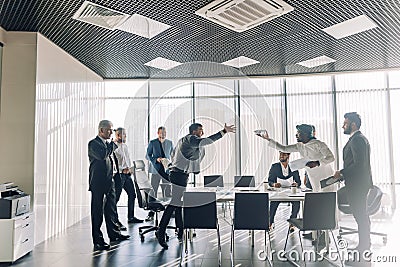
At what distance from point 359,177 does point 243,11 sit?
2.36 m

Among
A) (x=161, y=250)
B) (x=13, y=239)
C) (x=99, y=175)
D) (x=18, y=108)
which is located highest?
(x=18, y=108)

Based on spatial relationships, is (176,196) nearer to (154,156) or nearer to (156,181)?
(156,181)

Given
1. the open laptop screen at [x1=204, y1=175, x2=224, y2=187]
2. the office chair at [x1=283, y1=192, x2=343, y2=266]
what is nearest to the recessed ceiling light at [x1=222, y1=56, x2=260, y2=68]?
the open laptop screen at [x1=204, y1=175, x2=224, y2=187]

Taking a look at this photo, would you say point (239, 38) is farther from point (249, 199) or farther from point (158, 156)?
point (249, 199)

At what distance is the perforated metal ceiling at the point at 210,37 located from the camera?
3.91 m

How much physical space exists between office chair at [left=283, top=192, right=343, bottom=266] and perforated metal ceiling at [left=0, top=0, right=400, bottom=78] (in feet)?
5.75

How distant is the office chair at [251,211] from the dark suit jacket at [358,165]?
3.46 ft

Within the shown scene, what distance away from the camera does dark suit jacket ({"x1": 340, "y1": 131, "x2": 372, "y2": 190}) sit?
381cm

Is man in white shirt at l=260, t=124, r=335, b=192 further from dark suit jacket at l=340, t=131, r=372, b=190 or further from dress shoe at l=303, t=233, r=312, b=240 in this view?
dress shoe at l=303, t=233, r=312, b=240

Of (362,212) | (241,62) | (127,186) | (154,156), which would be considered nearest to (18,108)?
(154,156)

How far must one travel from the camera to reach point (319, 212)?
3.60 m

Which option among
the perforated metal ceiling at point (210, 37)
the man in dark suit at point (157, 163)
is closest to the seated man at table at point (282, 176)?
the man in dark suit at point (157, 163)

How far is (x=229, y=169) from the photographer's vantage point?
9.23ft

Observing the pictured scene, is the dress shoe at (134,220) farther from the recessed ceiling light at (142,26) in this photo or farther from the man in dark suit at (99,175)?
the recessed ceiling light at (142,26)
